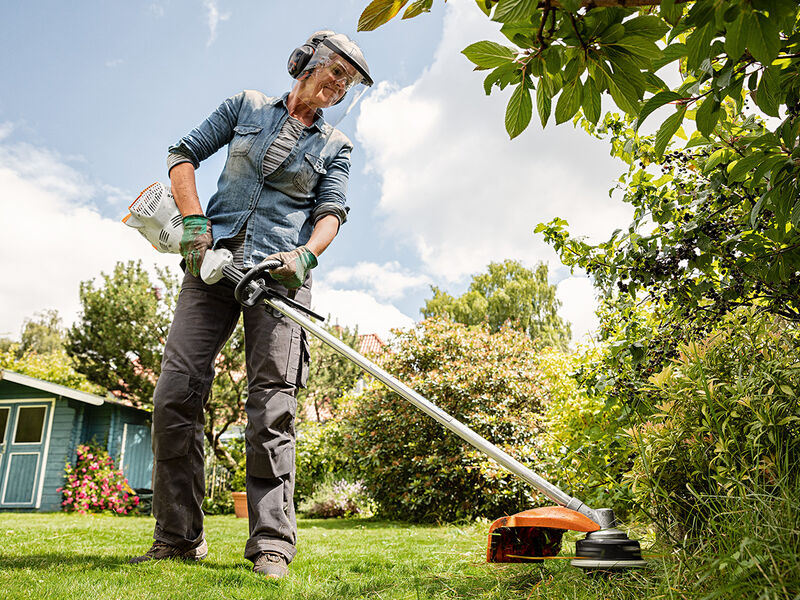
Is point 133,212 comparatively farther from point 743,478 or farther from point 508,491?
point 508,491

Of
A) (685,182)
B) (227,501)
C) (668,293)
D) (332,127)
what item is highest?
(332,127)

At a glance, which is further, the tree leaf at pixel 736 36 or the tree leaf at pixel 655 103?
the tree leaf at pixel 655 103

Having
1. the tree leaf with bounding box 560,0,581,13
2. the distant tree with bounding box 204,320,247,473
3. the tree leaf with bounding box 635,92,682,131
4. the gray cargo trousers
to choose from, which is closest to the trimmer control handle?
the gray cargo trousers

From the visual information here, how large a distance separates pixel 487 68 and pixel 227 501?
11.4 m

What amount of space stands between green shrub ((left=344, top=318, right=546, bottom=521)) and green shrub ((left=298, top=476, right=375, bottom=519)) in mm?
809

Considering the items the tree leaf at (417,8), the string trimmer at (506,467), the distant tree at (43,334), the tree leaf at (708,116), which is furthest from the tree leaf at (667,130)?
the distant tree at (43,334)

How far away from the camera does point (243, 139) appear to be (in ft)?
8.70

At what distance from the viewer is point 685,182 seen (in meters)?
2.29

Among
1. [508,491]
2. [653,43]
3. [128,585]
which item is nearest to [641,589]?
[653,43]

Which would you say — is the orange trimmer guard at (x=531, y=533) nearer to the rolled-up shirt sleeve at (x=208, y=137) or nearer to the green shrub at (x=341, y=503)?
the rolled-up shirt sleeve at (x=208, y=137)

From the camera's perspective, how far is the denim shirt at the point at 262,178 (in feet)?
8.50

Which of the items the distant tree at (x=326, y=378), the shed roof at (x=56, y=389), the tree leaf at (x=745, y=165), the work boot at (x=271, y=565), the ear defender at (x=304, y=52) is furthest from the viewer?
the distant tree at (x=326, y=378)

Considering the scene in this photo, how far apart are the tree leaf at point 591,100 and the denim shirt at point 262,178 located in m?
1.73

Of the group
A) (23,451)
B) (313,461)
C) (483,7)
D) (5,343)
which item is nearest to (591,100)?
(483,7)
